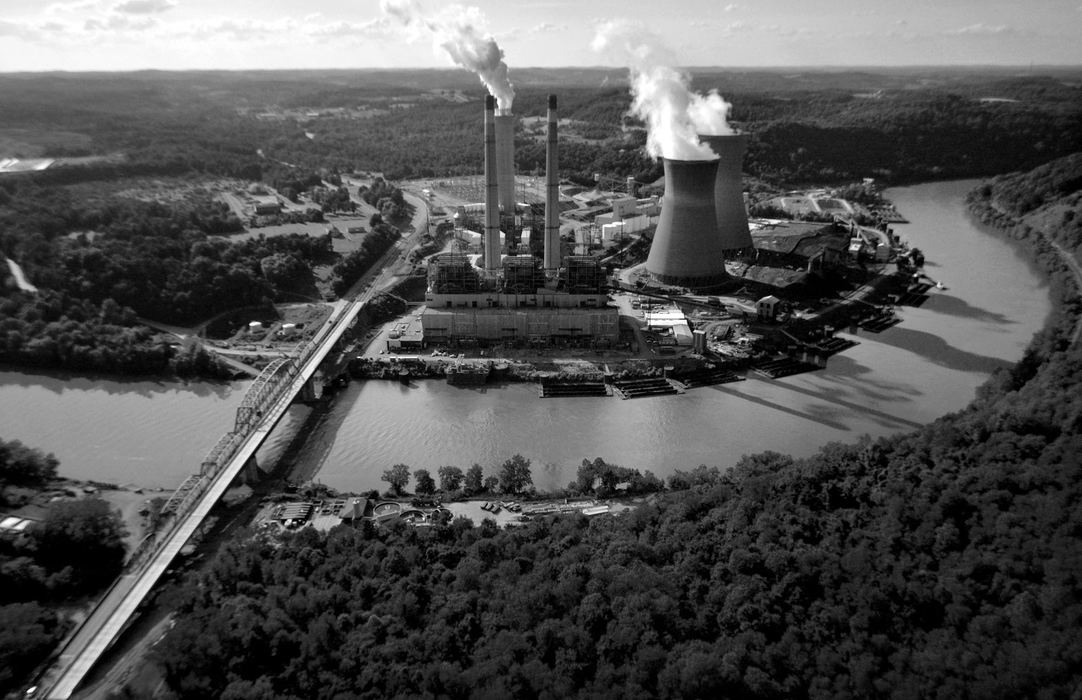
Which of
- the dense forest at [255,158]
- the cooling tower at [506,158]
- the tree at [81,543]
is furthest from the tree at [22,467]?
the cooling tower at [506,158]

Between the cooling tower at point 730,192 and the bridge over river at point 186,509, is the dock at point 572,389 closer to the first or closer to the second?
the bridge over river at point 186,509

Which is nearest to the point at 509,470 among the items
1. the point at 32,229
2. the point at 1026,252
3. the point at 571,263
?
the point at 571,263

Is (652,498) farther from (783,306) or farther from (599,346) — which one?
(783,306)

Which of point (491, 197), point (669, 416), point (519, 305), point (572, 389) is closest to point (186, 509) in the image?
point (572, 389)

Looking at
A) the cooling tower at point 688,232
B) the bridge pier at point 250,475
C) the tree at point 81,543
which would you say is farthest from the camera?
the cooling tower at point 688,232

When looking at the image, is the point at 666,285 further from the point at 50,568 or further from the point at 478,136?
the point at 478,136
